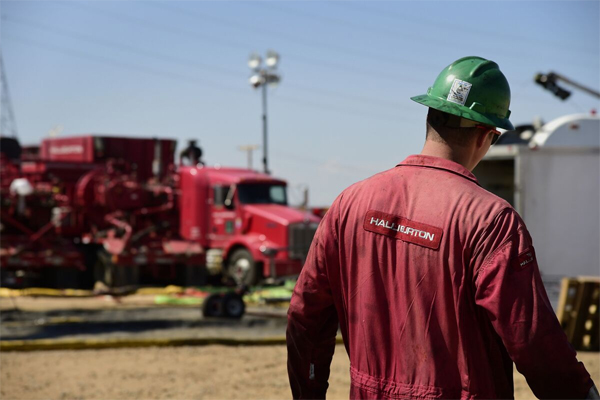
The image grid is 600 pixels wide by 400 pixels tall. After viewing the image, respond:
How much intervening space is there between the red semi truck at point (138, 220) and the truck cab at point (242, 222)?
2 cm

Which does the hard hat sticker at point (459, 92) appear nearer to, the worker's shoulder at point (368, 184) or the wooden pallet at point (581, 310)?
the worker's shoulder at point (368, 184)

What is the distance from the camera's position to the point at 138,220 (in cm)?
2106

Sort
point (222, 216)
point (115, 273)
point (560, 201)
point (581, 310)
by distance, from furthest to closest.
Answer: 1. point (222, 216)
2. point (115, 273)
3. point (560, 201)
4. point (581, 310)

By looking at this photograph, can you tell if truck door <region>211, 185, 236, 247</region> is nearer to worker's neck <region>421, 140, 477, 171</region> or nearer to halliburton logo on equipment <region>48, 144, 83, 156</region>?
halliburton logo on equipment <region>48, 144, 83, 156</region>

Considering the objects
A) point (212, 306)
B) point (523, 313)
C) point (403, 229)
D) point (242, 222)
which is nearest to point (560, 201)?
point (212, 306)

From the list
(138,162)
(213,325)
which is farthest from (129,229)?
(213,325)

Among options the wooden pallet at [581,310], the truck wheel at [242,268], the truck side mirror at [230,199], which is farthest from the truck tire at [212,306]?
the truck side mirror at [230,199]

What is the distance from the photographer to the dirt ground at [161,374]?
24.9 ft

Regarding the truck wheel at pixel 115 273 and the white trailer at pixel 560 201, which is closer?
the white trailer at pixel 560 201

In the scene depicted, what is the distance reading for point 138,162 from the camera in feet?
72.8

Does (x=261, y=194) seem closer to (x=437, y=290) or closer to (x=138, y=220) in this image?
(x=138, y=220)

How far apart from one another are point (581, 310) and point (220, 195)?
10.9m

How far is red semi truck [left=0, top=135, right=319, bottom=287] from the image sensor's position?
18.3m

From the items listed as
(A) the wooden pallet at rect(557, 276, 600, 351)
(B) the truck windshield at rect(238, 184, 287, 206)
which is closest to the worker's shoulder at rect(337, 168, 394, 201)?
(A) the wooden pallet at rect(557, 276, 600, 351)
